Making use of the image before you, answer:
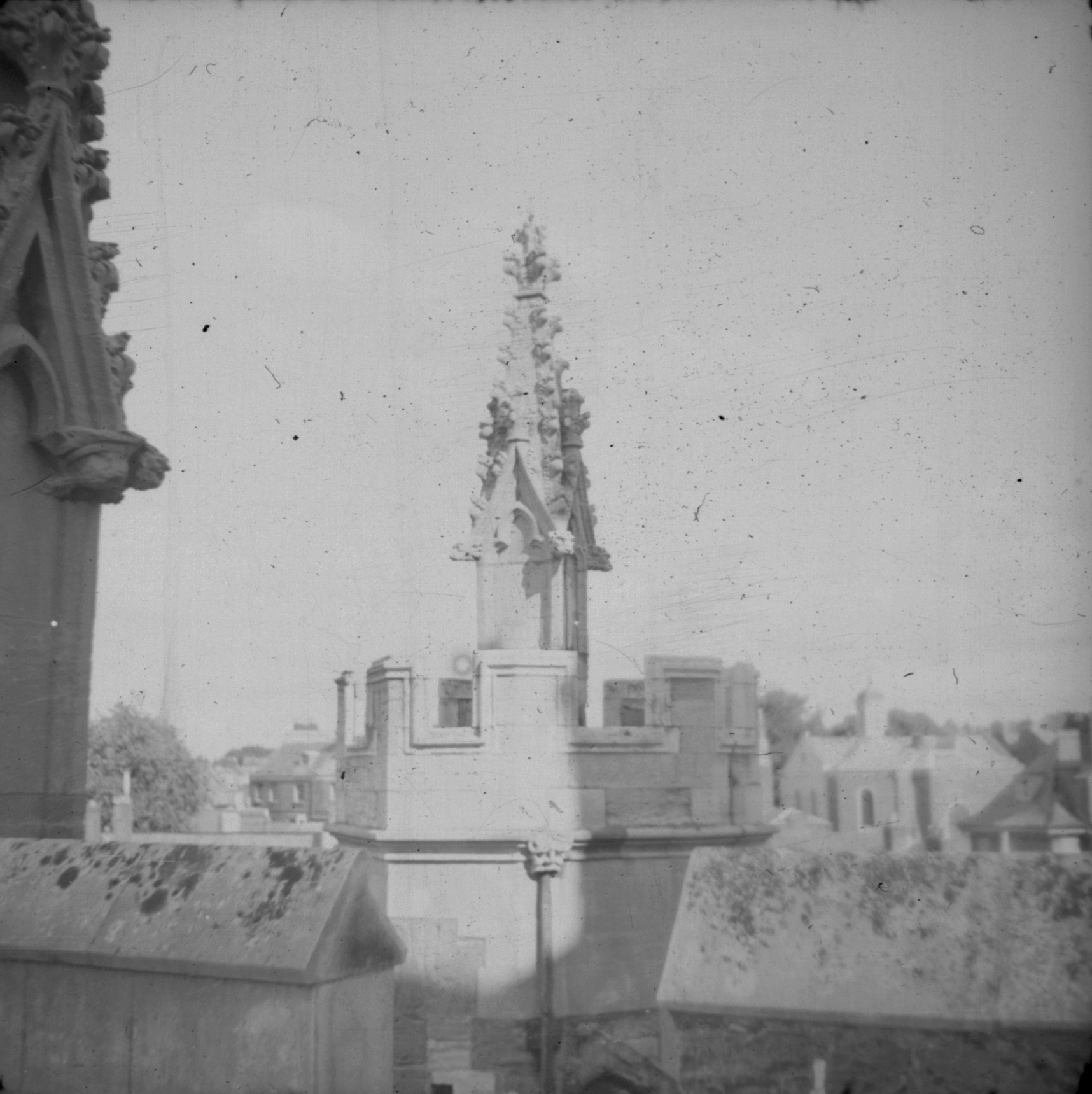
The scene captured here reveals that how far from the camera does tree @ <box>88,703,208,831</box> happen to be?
4366cm

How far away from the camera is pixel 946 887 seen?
256cm

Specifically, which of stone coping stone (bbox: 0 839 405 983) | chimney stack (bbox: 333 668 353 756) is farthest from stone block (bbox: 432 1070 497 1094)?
stone coping stone (bbox: 0 839 405 983)

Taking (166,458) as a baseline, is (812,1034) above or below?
below

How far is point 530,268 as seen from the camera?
36.7ft

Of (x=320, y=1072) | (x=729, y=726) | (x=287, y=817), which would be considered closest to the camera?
(x=320, y=1072)

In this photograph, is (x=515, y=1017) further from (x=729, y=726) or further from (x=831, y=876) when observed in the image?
(x=831, y=876)

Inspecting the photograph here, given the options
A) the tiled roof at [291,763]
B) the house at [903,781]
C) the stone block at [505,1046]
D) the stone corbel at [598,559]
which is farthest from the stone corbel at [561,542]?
the tiled roof at [291,763]

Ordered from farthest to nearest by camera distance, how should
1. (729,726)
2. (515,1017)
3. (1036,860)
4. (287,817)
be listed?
(287,817), (729,726), (515,1017), (1036,860)

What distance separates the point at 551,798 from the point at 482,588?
6.55 ft

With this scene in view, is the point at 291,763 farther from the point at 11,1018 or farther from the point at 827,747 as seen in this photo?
the point at 11,1018

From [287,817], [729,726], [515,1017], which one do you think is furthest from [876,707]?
[287,817]

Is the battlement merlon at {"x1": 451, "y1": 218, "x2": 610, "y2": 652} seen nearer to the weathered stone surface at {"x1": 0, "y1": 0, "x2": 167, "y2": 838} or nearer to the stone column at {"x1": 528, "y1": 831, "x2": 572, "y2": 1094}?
the stone column at {"x1": 528, "y1": 831, "x2": 572, "y2": 1094}

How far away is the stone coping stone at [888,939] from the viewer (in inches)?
95.9

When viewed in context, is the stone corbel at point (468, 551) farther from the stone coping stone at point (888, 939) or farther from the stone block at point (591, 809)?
the stone coping stone at point (888, 939)
